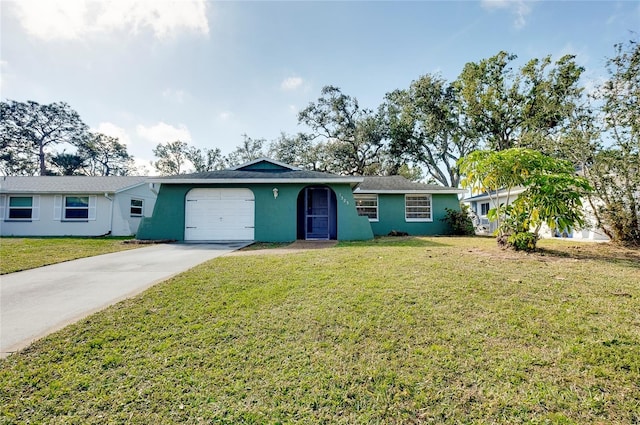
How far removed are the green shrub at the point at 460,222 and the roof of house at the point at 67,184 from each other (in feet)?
52.3

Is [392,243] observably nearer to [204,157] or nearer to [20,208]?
[20,208]

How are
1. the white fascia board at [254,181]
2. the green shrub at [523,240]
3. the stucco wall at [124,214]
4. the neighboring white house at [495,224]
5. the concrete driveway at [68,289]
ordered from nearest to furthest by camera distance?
the concrete driveway at [68,289], the green shrub at [523,240], the neighboring white house at [495,224], the white fascia board at [254,181], the stucco wall at [124,214]

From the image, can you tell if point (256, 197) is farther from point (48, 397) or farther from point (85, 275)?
point (48, 397)

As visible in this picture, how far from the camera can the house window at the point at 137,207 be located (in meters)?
16.9

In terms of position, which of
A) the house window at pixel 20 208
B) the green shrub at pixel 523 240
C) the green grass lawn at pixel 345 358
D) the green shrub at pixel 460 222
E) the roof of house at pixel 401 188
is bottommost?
the green grass lawn at pixel 345 358

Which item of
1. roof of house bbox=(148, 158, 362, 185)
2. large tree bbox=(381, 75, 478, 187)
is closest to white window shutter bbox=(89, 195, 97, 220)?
roof of house bbox=(148, 158, 362, 185)

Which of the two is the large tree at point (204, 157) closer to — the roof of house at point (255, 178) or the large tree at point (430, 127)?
the large tree at point (430, 127)

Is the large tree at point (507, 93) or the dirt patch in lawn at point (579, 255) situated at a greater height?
the large tree at point (507, 93)

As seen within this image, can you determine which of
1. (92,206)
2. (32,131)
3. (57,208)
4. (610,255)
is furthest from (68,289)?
(32,131)

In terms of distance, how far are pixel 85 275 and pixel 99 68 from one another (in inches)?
386

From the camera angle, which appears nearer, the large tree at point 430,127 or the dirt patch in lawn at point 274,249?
the dirt patch in lawn at point 274,249

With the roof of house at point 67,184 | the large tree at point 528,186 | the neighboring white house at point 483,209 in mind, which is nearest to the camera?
the large tree at point 528,186

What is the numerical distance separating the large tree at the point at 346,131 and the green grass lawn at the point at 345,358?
938 inches

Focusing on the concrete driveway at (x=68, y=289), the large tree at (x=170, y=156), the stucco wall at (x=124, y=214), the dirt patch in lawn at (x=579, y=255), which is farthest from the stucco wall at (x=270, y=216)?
the large tree at (x=170, y=156)
